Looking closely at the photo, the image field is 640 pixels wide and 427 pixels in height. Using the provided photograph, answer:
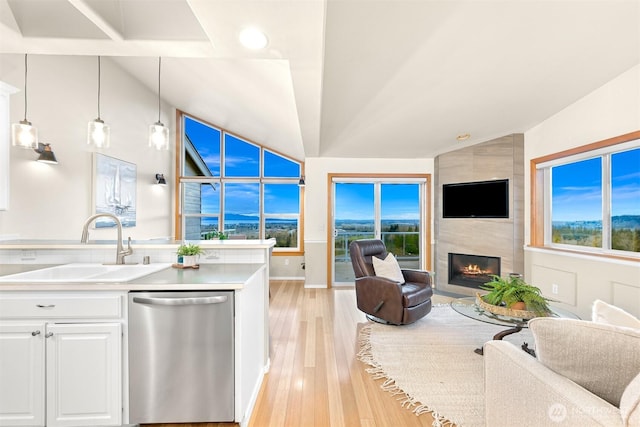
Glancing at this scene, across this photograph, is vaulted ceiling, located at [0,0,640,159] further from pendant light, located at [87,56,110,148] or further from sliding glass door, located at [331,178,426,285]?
sliding glass door, located at [331,178,426,285]

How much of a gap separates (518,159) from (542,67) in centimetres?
169

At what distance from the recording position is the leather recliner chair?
2.96 meters

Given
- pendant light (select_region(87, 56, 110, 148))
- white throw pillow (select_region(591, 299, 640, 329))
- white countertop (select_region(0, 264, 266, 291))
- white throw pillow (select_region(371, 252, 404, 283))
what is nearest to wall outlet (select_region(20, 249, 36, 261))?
white countertop (select_region(0, 264, 266, 291))

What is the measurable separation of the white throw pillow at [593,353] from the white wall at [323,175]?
13.4 feet

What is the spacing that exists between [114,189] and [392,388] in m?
4.36

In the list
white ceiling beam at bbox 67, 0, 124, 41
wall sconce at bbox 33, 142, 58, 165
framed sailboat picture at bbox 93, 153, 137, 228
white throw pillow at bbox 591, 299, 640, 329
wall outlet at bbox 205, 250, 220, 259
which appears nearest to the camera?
white throw pillow at bbox 591, 299, 640, 329

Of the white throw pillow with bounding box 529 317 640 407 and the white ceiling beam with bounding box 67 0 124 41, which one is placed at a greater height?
the white ceiling beam with bounding box 67 0 124 41

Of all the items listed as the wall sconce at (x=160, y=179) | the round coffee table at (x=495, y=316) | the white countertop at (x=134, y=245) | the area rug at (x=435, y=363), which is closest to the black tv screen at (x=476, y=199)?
the area rug at (x=435, y=363)

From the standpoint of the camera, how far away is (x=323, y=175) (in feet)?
16.5

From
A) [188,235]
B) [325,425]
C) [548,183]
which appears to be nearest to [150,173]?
[188,235]

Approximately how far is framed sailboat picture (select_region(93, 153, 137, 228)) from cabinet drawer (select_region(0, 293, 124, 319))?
8.15 feet

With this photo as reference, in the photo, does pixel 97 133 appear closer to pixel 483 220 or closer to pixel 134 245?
pixel 134 245

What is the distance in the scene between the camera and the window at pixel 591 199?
280 centimetres

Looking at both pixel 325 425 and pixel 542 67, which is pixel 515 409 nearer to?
pixel 325 425
